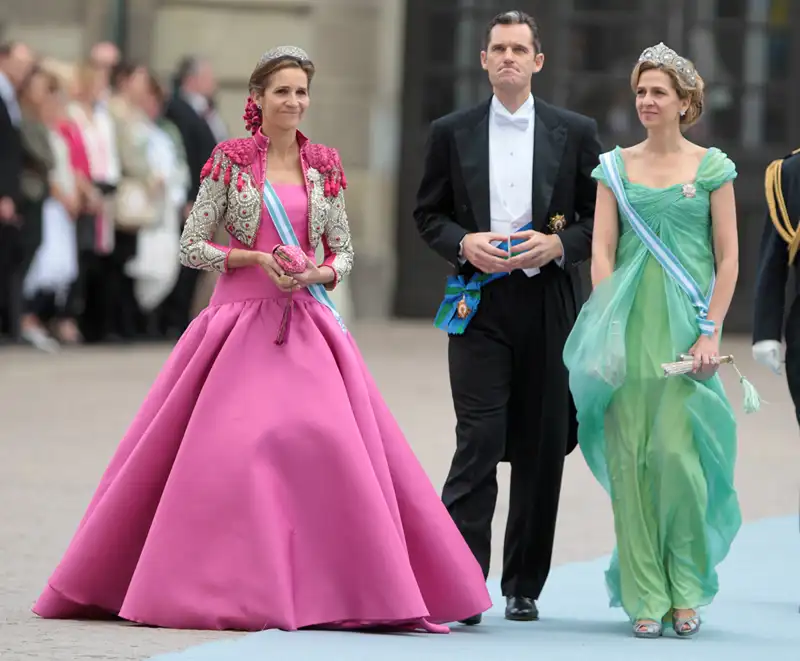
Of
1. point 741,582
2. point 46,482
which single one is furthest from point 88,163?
point 741,582

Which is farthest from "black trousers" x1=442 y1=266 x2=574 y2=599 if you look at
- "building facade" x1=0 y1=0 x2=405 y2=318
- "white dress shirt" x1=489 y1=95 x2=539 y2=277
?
"building facade" x1=0 y1=0 x2=405 y2=318

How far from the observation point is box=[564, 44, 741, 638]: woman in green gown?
5.88 meters

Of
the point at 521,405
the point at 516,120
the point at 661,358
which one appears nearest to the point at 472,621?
the point at 521,405

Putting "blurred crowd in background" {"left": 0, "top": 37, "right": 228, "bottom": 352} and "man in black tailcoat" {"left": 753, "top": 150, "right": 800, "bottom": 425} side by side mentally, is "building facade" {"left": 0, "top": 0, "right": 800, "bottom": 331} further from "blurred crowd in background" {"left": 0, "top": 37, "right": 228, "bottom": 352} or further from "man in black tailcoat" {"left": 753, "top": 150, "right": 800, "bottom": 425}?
"man in black tailcoat" {"left": 753, "top": 150, "right": 800, "bottom": 425}

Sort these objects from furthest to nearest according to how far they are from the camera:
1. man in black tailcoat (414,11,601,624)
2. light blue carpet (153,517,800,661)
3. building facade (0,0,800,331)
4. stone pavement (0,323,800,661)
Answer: building facade (0,0,800,331), man in black tailcoat (414,11,601,624), stone pavement (0,323,800,661), light blue carpet (153,517,800,661)

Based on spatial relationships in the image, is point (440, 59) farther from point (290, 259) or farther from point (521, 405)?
point (290, 259)

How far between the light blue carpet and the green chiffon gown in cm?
20

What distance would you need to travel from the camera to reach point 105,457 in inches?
387

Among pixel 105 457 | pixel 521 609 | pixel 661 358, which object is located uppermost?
pixel 661 358

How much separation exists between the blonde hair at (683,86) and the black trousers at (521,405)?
2.04ft

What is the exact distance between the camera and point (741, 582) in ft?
23.4

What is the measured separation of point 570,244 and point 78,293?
9537 millimetres

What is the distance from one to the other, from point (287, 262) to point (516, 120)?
964 millimetres

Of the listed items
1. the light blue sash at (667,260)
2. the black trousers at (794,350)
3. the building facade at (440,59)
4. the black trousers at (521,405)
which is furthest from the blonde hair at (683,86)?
the building facade at (440,59)
